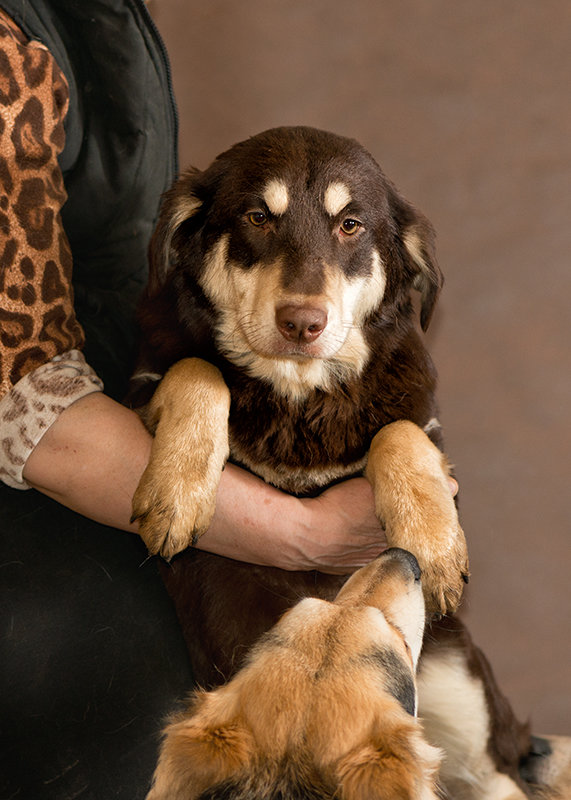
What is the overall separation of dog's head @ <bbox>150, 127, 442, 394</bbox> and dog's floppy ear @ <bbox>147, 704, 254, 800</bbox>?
602mm

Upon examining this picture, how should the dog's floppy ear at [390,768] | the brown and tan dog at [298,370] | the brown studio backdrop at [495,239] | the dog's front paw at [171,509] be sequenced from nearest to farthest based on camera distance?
the dog's floppy ear at [390,768]
the dog's front paw at [171,509]
the brown and tan dog at [298,370]
the brown studio backdrop at [495,239]

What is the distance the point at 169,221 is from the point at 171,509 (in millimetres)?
586

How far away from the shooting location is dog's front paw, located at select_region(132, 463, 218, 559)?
1.04 m

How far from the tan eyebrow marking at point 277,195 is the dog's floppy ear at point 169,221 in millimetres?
188

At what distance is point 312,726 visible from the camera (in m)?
0.90

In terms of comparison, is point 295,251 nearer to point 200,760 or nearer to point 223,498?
point 223,498

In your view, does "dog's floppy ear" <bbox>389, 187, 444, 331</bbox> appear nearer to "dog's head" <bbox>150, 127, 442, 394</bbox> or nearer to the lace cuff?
"dog's head" <bbox>150, 127, 442, 394</bbox>

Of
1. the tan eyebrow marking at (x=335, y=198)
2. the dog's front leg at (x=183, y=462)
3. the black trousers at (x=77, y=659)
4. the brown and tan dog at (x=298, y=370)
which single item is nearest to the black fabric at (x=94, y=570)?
the black trousers at (x=77, y=659)

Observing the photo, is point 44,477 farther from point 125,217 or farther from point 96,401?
point 125,217

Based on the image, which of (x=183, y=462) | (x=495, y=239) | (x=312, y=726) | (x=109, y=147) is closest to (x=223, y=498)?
(x=183, y=462)

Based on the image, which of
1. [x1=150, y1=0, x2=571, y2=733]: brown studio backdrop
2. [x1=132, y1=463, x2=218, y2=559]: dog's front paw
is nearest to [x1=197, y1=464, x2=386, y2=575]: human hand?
[x1=132, y1=463, x2=218, y2=559]: dog's front paw

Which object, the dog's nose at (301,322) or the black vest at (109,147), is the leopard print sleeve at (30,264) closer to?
the black vest at (109,147)

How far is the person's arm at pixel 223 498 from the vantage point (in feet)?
3.86

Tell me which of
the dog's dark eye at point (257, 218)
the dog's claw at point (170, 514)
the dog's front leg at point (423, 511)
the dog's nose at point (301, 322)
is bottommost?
the dog's claw at point (170, 514)
